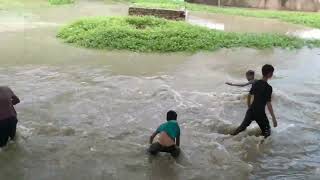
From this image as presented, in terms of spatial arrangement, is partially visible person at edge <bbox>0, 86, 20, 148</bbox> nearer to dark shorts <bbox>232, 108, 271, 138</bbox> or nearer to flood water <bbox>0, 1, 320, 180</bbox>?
flood water <bbox>0, 1, 320, 180</bbox>

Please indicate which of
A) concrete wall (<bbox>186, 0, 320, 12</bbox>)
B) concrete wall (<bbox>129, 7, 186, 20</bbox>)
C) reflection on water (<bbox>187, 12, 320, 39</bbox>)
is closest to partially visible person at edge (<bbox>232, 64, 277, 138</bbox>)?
reflection on water (<bbox>187, 12, 320, 39</bbox>)

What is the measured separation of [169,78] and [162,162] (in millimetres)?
5188

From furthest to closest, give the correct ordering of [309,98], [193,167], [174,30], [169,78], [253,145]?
1. [174,30]
2. [169,78]
3. [309,98]
4. [253,145]
5. [193,167]

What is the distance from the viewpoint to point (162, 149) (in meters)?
7.62

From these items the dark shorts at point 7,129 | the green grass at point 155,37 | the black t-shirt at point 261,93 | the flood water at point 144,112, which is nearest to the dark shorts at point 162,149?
the flood water at point 144,112

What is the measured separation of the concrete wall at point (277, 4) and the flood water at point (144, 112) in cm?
1237

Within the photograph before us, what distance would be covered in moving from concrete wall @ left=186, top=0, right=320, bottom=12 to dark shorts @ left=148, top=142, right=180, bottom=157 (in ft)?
73.8

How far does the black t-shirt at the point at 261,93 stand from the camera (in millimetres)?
7984

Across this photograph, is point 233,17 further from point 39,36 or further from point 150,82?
point 150,82

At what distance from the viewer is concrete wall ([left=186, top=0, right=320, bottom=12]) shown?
28219mm

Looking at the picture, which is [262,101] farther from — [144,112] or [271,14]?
[271,14]

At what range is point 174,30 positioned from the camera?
57.4ft

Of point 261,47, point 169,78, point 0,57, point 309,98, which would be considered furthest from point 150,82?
point 261,47

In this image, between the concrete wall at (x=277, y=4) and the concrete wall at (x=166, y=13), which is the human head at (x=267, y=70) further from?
the concrete wall at (x=277, y=4)
